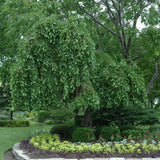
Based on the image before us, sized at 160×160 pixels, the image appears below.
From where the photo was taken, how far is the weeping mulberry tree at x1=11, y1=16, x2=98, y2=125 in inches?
250

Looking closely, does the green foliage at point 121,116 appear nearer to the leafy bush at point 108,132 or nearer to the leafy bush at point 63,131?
the leafy bush at point 63,131

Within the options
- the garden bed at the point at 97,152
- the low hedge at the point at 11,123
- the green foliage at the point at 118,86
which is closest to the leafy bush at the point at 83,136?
the garden bed at the point at 97,152

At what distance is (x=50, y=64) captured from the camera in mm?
6551

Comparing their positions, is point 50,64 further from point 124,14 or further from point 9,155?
point 124,14

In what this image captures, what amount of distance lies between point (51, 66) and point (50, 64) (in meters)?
0.07

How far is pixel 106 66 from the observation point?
291 inches

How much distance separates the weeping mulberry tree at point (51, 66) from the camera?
250 inches

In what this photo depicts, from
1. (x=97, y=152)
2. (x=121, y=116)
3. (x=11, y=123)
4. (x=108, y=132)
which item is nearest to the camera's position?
(x=97, y=152)

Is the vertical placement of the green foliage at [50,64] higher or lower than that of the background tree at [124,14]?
lower

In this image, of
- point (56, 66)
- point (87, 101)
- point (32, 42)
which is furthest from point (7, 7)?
point (87, 101)

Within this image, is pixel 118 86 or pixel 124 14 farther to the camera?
pixel 124 14

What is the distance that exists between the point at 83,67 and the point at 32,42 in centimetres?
169

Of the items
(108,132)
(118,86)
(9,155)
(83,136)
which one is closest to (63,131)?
(83,136)

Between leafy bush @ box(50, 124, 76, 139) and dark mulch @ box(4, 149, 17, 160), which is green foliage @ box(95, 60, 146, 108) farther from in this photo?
dark mulch @ box(4, 149, 17, 160)
